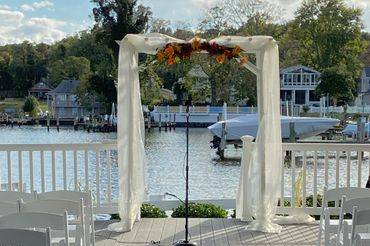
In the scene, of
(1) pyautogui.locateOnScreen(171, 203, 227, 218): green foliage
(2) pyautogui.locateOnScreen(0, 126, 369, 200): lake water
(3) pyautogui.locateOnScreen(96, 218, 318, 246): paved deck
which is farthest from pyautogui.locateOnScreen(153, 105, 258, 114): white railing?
(3) pyautogui.locateOnScreen(96, 218, 318, 246): paved deck

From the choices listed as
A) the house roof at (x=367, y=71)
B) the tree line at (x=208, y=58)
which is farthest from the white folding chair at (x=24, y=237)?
the house roof at (x=367, y=71)

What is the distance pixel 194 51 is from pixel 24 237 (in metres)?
3.17

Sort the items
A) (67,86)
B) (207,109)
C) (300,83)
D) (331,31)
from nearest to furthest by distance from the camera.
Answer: (207,109)
(300,83)
(331,31)
(67,86)

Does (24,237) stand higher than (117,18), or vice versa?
(117,18)

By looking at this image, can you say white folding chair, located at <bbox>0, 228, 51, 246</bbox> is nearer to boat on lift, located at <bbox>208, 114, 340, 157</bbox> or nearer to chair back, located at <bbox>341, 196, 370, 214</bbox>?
chair back, located at <bbox>341, 196, 370, 214</bbox>

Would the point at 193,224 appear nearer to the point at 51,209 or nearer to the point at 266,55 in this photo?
the point at 266,55

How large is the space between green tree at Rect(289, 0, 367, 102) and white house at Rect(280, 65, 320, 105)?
4.95ft

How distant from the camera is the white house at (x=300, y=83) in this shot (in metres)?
46.4

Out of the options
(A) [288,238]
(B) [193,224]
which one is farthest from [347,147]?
(B) [193,224]

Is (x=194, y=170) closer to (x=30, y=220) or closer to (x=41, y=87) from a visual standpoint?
(x=30, y=220)

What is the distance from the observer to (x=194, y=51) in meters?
5.61

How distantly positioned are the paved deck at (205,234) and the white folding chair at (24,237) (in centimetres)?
258

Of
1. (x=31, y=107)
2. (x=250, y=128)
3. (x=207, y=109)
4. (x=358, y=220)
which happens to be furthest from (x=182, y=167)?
(x=31, y=107)

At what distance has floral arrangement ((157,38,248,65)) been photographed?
5475 millimetres
